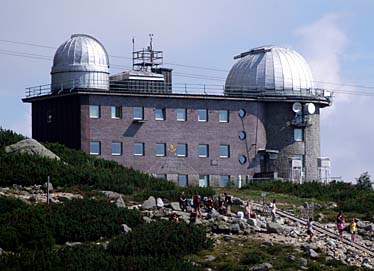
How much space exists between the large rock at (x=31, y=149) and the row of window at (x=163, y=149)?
921 cm

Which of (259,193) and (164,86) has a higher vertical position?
(164,86)

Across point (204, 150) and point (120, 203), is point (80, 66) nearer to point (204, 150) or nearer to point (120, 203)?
point (204, 150)

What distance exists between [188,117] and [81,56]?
7999 millimetres

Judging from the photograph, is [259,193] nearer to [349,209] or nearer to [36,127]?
[349,209]

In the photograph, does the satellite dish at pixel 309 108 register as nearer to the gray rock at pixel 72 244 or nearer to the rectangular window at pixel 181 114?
the rectangular window at pixel 181 114

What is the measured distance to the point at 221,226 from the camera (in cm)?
6059

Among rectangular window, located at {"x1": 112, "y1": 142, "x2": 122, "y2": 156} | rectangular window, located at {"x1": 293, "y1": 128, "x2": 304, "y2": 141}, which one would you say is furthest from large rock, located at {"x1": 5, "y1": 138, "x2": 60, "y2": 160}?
rectangular window, located at {"x1": 293, "y1": 128, "x2": 304, "y2": 141}

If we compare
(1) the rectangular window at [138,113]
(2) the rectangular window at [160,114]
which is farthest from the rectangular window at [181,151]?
(1) the rectangular window at [138,113]

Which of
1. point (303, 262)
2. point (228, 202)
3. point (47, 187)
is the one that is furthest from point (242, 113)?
point (303, 262)

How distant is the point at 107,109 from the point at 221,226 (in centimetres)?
2674

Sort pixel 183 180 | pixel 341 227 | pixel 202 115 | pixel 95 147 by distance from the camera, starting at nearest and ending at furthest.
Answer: pixel 341 227 → pixel 95 147 → pixel 183 180 → pixel 202 115

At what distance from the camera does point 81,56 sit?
286ft

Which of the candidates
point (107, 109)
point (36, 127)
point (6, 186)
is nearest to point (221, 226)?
point (6, 186)

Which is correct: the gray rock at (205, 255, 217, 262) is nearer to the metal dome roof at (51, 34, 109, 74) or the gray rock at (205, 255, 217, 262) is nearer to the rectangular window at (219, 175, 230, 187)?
the rectangular window at (219, 175, 230, 187)
